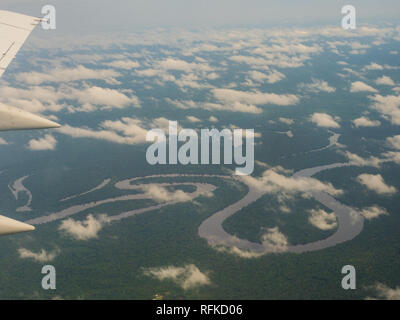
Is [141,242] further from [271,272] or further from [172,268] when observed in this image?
[271,272]

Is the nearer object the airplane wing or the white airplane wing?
the white airplane wing

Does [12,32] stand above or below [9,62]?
above

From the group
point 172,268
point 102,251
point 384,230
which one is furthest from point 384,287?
point 102,251

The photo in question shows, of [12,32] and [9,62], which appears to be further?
[12,32]

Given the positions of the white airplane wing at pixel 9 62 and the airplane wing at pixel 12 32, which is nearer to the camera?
the white airplane wing at pixel 9 62
